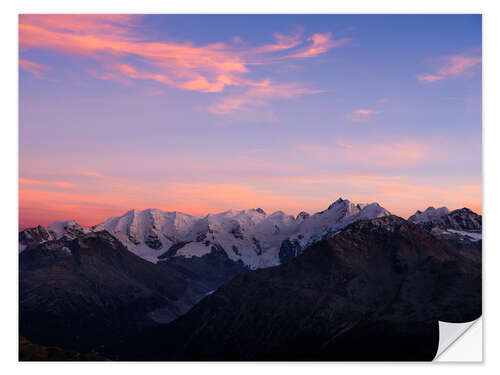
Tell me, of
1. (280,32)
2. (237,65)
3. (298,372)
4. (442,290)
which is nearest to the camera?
(298,372)

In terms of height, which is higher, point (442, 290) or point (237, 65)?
point (237, 65)

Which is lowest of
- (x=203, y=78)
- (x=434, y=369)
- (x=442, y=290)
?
(x=442, y=290)

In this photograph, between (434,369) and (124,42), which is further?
(124,42)

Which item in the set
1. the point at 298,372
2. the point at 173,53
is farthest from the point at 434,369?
the point at 173,53

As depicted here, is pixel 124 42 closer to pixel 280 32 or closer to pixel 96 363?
pixel 280 32

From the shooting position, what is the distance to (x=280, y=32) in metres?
63.8
